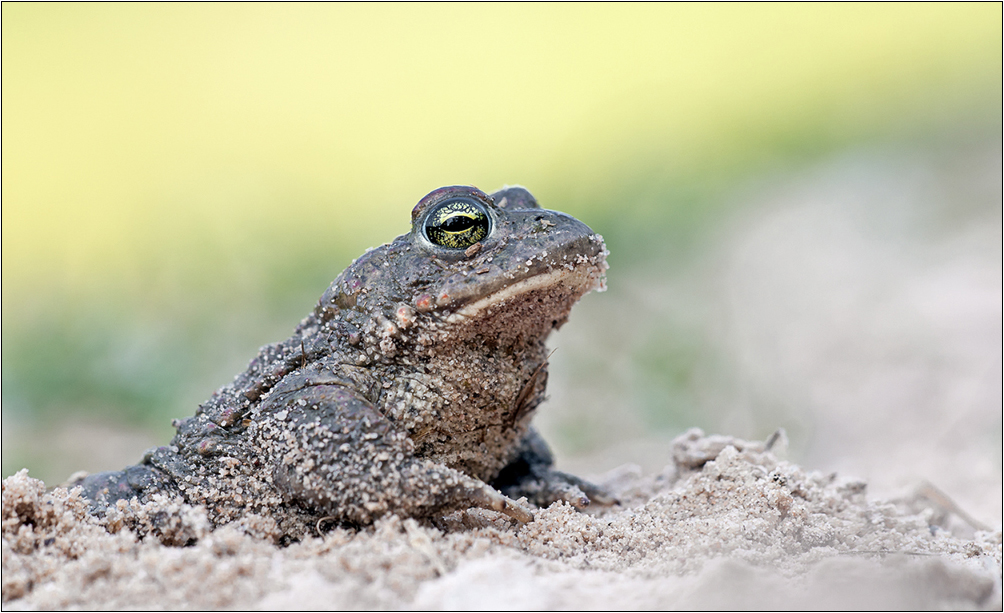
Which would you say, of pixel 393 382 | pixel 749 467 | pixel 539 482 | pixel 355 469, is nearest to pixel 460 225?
pixel 393 382

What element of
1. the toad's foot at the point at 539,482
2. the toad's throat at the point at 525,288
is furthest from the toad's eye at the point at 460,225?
the toad's foot at the point at 539,482

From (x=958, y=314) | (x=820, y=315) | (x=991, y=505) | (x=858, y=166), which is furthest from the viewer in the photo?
(x=858, y=166)

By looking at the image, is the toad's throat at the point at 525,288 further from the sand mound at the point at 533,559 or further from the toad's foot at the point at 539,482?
the toad's foot at the point at 539,482

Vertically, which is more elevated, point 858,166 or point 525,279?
point 858,166

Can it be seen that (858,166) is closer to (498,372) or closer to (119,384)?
(498,372)

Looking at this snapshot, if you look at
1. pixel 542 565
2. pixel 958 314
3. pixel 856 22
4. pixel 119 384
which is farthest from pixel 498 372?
pixel 856 22

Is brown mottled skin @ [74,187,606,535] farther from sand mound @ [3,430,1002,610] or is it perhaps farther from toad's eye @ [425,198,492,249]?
sand mound @ [3,430,1002,610]

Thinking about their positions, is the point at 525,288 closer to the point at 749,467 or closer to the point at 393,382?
the point at 393,382
